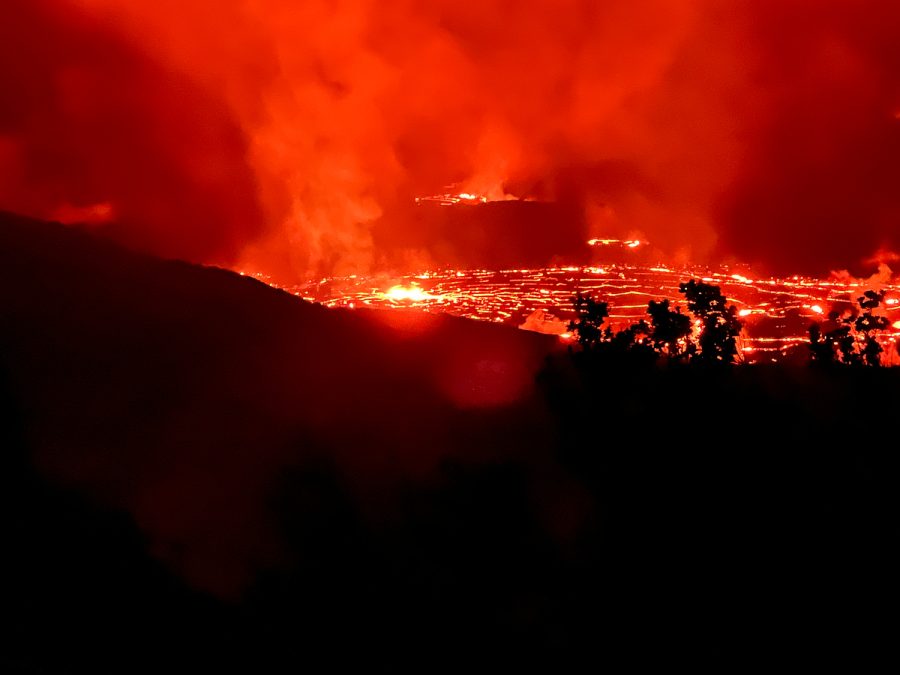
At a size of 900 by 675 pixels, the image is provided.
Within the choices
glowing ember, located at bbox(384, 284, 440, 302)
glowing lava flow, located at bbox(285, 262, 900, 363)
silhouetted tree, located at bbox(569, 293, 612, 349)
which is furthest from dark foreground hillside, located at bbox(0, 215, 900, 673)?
glowing ember, located at bbox(384, 284, 440, 302)

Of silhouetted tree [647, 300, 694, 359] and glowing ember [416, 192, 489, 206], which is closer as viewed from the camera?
→ silhouetted tree [647, 300, 694, 359]

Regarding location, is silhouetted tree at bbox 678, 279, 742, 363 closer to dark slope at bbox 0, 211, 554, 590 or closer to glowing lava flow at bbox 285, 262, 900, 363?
dark slope at bbox 0, 211, 554, 590

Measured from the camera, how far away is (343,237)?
3359 cm

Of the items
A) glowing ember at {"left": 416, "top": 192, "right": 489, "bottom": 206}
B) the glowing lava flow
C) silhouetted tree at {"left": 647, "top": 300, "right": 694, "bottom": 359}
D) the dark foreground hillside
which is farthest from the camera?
glowing ember at {"left": 416, "top": 192, "right": 489, "bottom": 206}

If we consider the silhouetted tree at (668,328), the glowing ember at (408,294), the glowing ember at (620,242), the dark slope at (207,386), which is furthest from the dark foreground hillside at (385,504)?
the glowing ember at (620,242)

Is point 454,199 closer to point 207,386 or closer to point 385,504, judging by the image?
point 207,386

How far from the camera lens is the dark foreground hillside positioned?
970 cm

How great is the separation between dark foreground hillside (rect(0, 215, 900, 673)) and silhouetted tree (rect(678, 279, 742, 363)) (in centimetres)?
193

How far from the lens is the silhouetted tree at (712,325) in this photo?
57.1 ft

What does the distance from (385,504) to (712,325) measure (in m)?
9.40

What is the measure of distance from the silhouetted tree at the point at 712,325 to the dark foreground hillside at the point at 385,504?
1927 millimetres

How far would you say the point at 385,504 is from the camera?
1174 centimetres

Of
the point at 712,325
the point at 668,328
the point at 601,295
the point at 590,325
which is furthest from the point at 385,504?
the point at 601,295

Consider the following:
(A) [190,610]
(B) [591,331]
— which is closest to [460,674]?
(A) [190,610]
